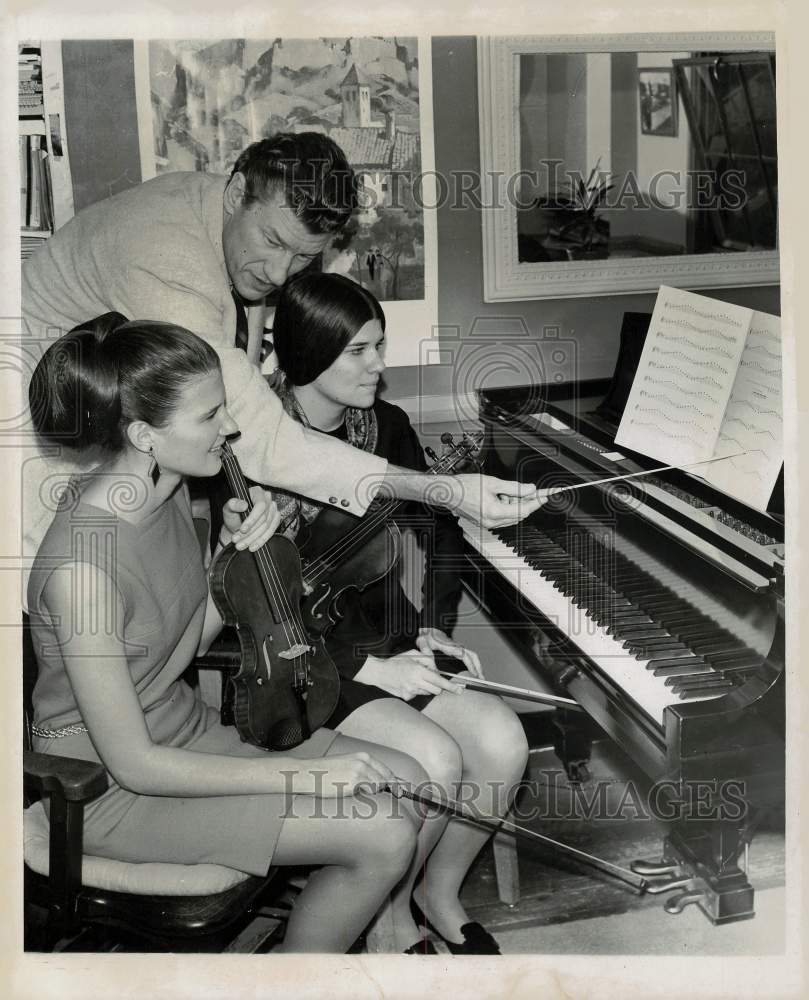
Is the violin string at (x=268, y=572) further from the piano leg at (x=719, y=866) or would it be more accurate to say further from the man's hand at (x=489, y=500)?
the piano leg at (x=719, y=866)

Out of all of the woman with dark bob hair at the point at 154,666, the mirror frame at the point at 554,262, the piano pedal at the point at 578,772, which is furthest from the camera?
the piano pedal at the point at 578,772

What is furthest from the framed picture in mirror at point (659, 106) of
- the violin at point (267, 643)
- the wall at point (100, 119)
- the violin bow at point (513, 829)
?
the violin bow at point (513, 829)

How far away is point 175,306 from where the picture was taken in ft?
6.72

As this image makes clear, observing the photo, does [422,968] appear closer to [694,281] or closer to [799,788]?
[799,788]

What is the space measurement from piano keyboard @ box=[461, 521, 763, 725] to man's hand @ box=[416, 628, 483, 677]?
0.23 m

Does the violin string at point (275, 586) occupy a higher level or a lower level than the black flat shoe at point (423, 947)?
higher

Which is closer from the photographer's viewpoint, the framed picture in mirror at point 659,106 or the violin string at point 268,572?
the violin string at point 268,572

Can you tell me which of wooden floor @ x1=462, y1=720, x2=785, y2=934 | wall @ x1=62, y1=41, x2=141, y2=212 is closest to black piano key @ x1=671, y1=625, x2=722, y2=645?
wooden floor @ x1=462, y1=720, x2=785, y2=934

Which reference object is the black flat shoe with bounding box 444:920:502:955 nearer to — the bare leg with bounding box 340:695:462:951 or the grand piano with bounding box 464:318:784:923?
the bare leg with bounding box 340:695:462:951

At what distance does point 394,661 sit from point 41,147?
141cm

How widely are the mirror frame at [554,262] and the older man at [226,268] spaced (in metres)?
0.40

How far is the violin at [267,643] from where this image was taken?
2096 millimetres

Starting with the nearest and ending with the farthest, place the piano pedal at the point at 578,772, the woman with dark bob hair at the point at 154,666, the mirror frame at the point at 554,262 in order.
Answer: the woman with dark bob hair at the point at 154,666 < the mirror frame at the point at 554,262 < the piano pedal at the point at 578,772

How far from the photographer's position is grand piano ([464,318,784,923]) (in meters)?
1.89
